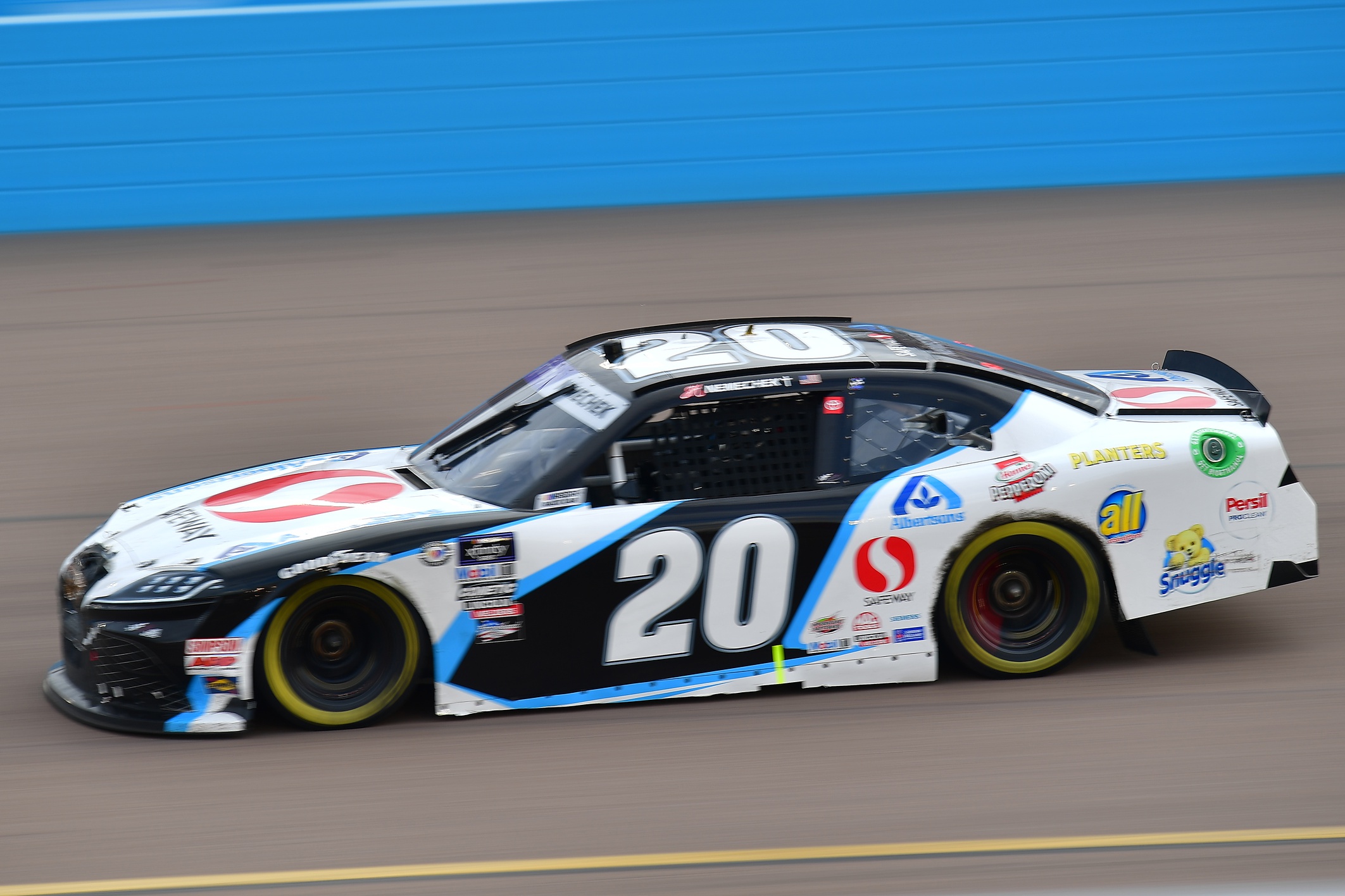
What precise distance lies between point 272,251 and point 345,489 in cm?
891

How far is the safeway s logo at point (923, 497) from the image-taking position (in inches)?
217

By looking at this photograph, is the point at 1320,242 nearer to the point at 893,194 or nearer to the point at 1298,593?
the point at 893,194

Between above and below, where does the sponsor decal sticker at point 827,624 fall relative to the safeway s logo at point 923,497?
below

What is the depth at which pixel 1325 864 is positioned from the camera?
4289 millimetres

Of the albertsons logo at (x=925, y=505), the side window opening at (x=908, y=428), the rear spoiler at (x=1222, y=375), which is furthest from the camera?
the rear spoiler at (x=1222, y=375)

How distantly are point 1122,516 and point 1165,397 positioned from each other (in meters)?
0.72

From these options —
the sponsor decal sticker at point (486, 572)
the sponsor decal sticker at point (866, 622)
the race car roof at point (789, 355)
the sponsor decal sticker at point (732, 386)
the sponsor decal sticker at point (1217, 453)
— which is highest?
the race car roof at point (789, 355)

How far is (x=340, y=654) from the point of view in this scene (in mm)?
5375

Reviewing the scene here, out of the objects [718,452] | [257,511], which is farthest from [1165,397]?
[257,511]

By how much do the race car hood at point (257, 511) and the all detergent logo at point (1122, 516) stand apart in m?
2.31

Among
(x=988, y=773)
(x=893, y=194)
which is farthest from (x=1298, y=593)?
(x=893, y=194)

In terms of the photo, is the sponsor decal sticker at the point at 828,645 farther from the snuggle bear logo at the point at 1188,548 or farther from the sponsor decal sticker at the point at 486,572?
the snuggle bear logo at the point at 1188,548

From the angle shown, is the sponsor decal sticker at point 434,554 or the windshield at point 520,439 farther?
the windshield at point 520,439

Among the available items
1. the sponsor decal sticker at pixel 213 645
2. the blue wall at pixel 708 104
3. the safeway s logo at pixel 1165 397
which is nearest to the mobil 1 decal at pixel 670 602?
the sponsor decal sticker at pixel 213 645
